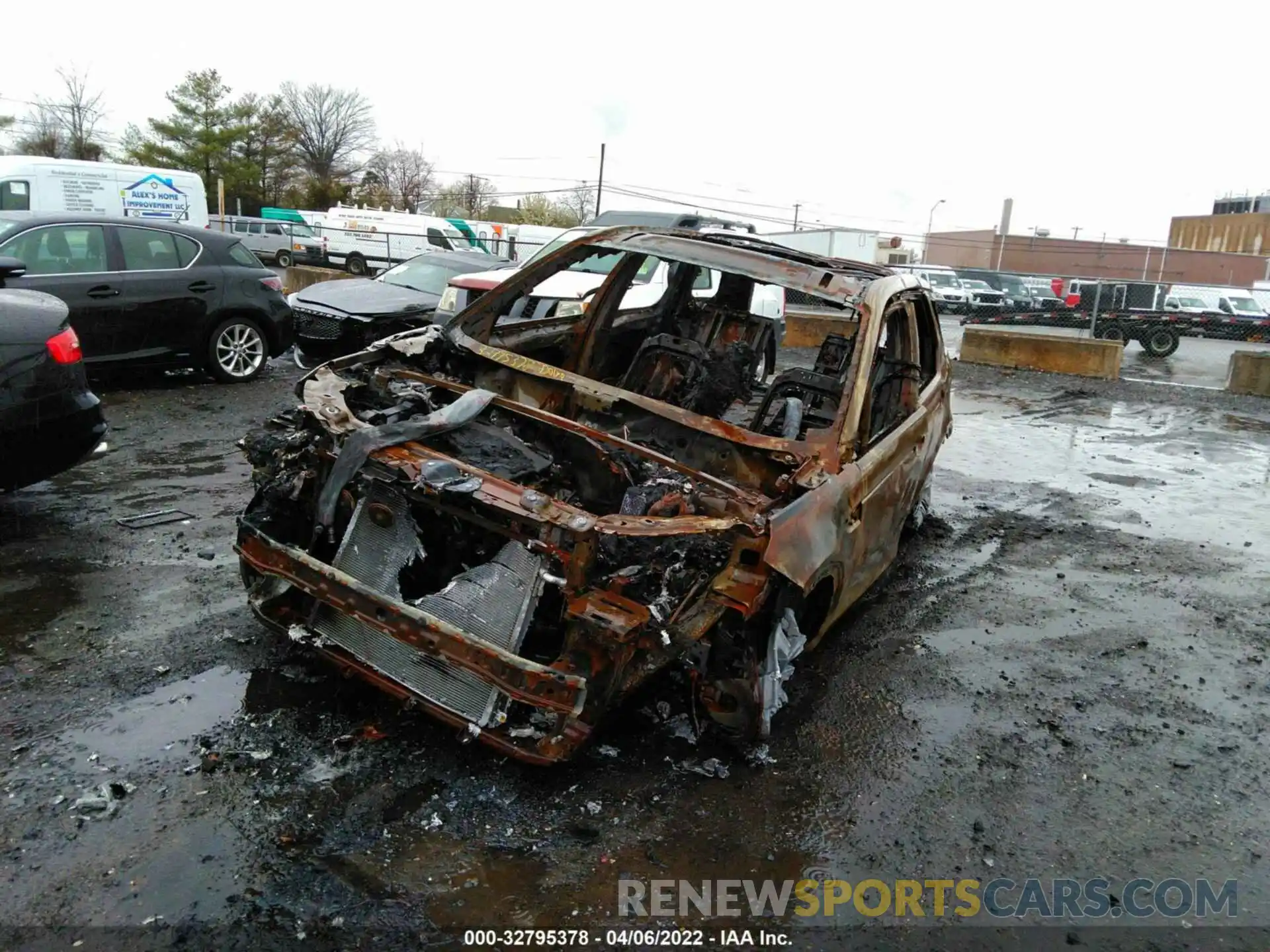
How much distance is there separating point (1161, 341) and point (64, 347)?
20.3 m

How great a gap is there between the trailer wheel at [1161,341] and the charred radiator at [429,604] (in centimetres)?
1989

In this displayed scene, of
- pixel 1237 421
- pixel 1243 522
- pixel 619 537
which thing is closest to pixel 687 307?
pixel 619 537

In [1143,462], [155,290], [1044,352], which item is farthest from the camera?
[1044,352]

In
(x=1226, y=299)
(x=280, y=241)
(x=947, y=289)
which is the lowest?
(x=280, y=241)

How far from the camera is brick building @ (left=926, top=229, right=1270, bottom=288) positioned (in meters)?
47.2

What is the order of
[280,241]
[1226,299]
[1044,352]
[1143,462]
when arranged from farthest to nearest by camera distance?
[280,241] < [1226,299] < [1044,352] < [1143,462]

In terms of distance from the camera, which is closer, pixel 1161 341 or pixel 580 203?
pixel 1161 341

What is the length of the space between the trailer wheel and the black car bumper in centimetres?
1992

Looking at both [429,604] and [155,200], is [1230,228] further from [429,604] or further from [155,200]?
[429,604]

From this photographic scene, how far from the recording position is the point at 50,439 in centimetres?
497

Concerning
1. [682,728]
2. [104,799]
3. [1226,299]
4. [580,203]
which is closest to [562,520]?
[682,728]

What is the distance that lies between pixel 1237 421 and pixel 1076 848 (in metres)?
11.1

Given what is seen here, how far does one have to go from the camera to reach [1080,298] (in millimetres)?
21766

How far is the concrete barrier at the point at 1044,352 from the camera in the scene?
15.0m
